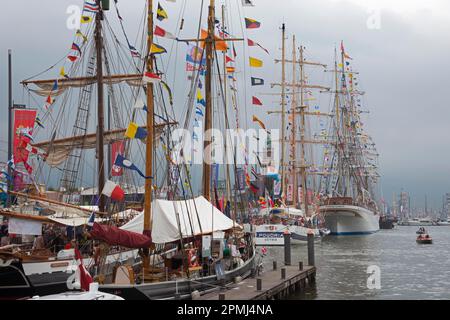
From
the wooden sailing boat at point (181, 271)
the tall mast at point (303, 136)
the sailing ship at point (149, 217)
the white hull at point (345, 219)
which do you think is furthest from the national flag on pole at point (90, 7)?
the white hull at point (345, 219)

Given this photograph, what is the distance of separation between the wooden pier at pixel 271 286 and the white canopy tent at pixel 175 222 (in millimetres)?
2653

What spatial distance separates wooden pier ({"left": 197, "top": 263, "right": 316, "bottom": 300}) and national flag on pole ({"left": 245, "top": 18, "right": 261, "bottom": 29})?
1419cm

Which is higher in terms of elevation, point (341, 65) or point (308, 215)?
point (341, 65)

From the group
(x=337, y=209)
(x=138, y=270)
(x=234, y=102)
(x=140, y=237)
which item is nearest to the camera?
(x=140, y=237)

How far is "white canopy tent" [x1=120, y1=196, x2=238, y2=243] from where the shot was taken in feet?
77.3

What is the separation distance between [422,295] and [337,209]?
66.7 metres

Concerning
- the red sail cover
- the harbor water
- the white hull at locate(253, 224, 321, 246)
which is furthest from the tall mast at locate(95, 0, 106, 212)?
the white hull at locate(253, 224, 321, 246)

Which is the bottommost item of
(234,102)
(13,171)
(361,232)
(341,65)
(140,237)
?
(361,232)

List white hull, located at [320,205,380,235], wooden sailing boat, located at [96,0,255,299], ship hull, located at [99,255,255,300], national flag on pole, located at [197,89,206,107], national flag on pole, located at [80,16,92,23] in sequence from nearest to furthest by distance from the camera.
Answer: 1. ship hull, located at [99,255,255,300]
2. wooden sailing boat, located at [96,0,255,299]
3. national flag on pole, located at [197,89,206,107]
4. national flag on pole, located at [80,16,92,23]
5. white hull, located at [320,205,380,235]

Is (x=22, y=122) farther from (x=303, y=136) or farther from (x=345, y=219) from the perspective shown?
(x=345, y=219)

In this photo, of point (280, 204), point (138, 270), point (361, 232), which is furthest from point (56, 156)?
point (361, 232)

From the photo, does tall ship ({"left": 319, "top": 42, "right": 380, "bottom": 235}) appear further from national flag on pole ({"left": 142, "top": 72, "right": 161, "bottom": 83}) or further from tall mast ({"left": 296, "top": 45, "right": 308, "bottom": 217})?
national flag on pole ({"left": 142, "top": 72, "right": 161, "bottom": 83})

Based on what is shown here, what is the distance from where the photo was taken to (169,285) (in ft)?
71.2

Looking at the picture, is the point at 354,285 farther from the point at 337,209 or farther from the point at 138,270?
the point at 337,209
